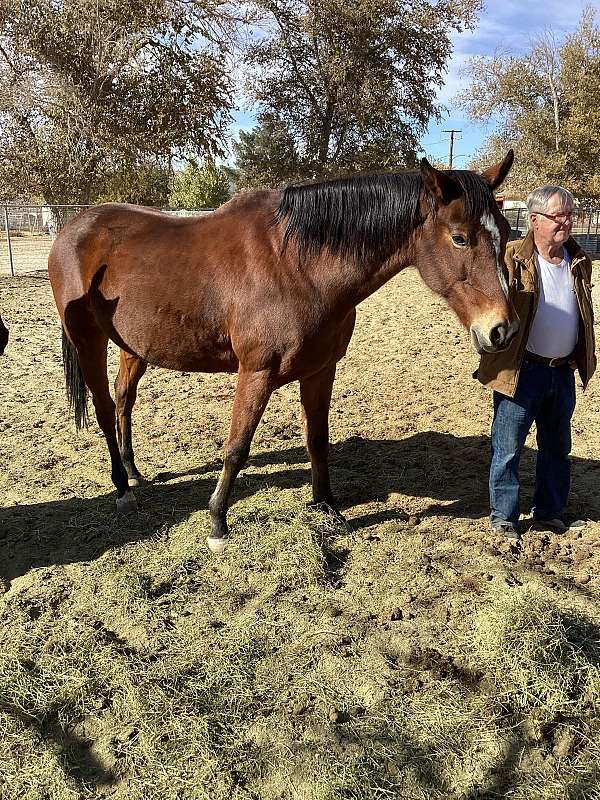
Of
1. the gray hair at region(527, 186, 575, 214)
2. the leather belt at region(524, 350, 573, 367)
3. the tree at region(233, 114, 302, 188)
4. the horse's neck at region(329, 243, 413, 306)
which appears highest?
the tree at region(233, 114, 302, 188)

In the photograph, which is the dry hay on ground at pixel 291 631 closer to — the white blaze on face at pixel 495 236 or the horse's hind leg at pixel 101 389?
the horse's hind leg at pixel 101 389

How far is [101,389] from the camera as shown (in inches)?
157


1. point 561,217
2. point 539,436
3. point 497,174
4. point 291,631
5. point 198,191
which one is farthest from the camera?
point 198,191

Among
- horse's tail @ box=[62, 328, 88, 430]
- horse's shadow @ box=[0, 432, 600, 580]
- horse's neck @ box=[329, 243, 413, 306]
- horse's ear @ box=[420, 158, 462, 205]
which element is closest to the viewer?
horse's ear @ box=[420, 158, 462, 205]

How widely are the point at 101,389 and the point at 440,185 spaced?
2567 millimetres

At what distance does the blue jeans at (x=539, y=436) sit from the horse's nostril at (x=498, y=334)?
2.23 ft

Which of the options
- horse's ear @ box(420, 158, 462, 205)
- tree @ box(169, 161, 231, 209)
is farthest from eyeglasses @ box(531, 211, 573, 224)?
tree @ box(169, 161, 231, 209)

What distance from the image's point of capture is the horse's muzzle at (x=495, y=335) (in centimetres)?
278

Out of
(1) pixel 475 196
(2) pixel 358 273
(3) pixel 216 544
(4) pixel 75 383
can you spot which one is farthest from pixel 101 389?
(1) pixel 475 196

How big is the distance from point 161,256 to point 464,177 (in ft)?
5.94

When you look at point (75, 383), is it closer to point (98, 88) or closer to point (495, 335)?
point (495, 335)

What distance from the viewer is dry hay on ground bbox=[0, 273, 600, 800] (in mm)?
2039

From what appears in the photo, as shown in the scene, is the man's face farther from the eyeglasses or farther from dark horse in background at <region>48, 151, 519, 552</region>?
dark horse in background at <region>48, 151, 519, 552</region>

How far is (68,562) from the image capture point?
3.30 m
